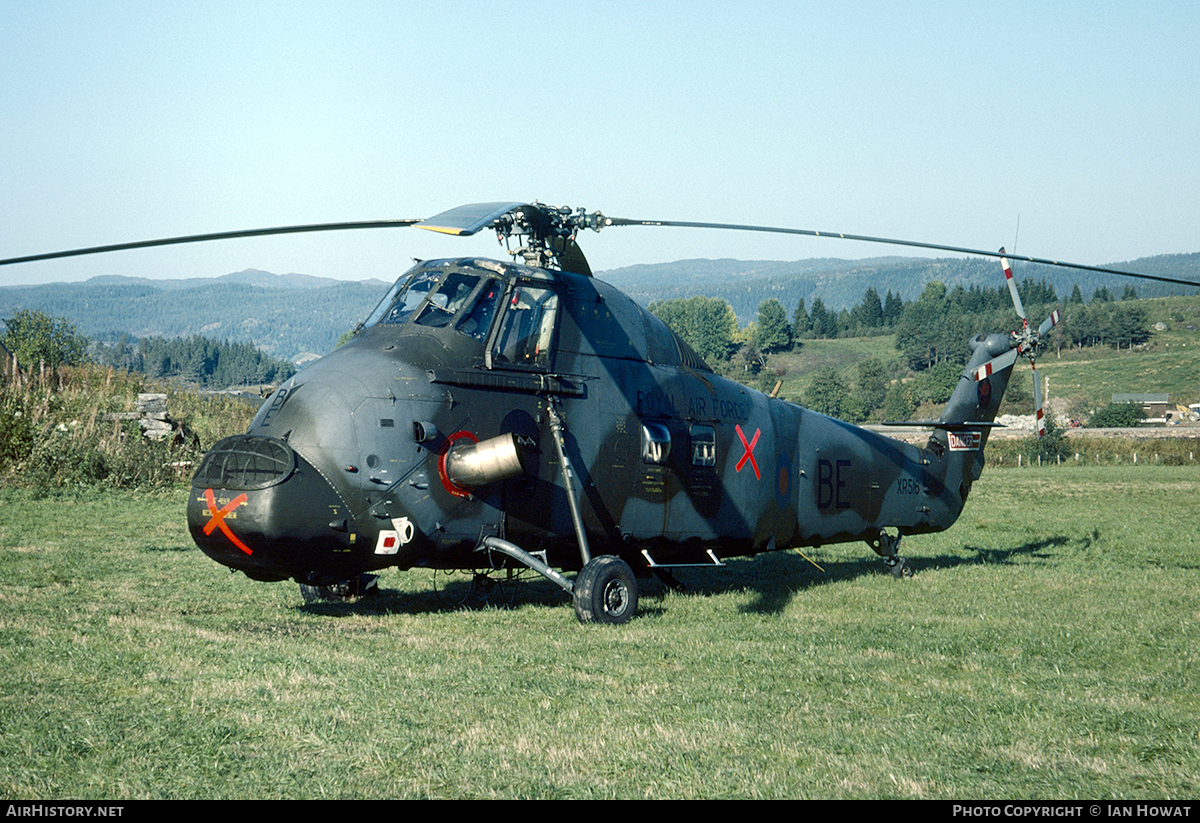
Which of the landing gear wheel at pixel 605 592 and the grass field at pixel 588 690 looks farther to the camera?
the landing gear wheel at pixel 605 592

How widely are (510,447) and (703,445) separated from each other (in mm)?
4045

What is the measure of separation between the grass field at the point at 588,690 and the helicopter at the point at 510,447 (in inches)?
33.9

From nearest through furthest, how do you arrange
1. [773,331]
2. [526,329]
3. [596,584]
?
[596,584] < [526,329] < [773,331]

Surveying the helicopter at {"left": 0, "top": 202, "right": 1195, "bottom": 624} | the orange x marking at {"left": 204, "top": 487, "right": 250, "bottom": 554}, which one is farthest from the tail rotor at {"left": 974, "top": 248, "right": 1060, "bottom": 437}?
the orange x marking at {"left": 204, "top": 487, "right": 250, "bottom": 554}

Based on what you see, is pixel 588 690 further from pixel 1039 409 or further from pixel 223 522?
pixel 1039 409

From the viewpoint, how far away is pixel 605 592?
1193 cm

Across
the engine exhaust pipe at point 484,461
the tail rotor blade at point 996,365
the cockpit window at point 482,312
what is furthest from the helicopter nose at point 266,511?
the tail rotor blade at point 996,365

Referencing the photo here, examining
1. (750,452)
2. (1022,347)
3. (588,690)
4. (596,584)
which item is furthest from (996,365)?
(588,690)

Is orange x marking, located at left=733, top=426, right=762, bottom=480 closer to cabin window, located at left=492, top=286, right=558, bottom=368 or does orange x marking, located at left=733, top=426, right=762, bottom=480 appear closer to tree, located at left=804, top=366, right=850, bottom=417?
cabin window, located at left=492, top=286, right=558, bottom=368

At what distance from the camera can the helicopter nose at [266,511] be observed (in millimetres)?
10422

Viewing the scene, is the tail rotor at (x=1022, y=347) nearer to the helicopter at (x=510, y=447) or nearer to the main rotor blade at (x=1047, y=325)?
the main rotor blade at (x=1047, y=325)

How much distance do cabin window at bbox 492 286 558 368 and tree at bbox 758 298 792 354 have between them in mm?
175568

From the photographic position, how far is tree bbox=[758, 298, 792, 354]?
611 ft

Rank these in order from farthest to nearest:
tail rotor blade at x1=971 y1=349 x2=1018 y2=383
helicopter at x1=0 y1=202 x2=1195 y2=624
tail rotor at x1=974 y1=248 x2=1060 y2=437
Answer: tail rotor blade at x1=971 y1=349 x2=1018 y2=383, tail rotor at x1=974 y1=248 x2=1060 y2=437, helicopter at x1=0 y1=202 x2=1195 y2=624
